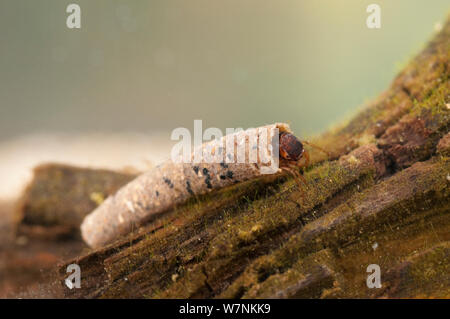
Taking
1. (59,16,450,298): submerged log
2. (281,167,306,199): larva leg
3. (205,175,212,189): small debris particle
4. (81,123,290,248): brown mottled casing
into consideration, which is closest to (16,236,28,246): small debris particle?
(81,123,290,248): brown mottled casing

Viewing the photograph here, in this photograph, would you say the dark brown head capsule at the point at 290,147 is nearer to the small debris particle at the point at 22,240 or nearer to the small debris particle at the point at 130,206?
the small debris particle at the point at 130,206

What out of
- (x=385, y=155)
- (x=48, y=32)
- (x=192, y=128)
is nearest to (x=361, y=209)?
(x=385, y=155)

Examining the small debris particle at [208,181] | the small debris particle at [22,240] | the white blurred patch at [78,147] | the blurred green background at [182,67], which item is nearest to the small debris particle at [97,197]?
the small debris particle at [22,240]

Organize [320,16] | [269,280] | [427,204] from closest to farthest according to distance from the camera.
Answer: [269,280] < [427,204] < [320,16]

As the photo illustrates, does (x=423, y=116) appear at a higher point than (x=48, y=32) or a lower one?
lower

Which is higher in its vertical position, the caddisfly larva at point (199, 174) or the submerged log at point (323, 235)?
the caddisfly larva at point (199, 174)

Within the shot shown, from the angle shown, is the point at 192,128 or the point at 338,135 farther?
the point at 192,128
